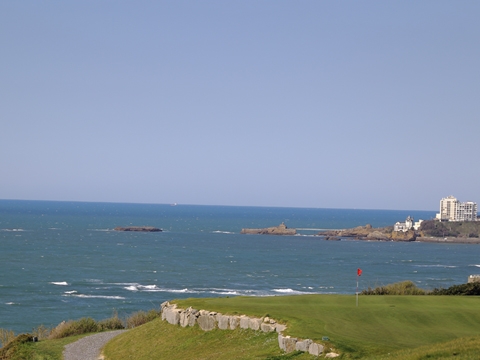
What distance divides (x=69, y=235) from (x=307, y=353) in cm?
13137

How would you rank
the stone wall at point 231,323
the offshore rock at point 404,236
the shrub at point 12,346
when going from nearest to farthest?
the stone wall at point 231,323
the shrub at point 12,346
the offshore rock at point 404,236

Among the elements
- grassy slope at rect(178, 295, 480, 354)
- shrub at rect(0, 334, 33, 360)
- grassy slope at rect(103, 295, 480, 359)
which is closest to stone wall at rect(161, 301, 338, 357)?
grassy slope at rect(103, 295, 480, 359)

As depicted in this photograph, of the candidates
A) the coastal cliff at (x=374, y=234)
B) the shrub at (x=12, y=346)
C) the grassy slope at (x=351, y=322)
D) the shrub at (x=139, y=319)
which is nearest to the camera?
the grassy slope at (x=351, y=322)

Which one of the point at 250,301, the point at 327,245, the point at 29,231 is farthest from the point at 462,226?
the point at 250,301

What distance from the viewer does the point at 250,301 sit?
108 feet

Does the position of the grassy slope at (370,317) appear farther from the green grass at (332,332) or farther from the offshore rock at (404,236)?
the offshore rock at (404,236)

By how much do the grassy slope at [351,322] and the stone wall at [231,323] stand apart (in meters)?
0.38

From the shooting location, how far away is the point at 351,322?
26781mm

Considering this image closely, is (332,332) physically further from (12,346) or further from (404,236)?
(404,236)

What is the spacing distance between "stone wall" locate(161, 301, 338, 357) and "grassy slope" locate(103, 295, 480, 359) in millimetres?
376

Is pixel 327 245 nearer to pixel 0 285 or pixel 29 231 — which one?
pixel 29 231

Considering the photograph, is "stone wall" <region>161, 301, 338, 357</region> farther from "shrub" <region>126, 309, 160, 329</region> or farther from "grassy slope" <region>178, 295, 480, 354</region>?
"shrub" <region>126, 309, 160, 329</region>

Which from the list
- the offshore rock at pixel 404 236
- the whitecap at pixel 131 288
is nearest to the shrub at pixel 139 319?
the whitecap at pixel 131 288

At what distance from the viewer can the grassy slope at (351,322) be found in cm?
2366
